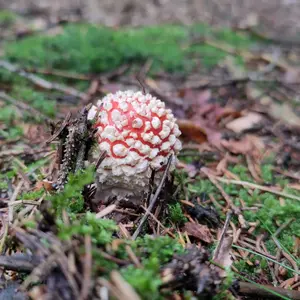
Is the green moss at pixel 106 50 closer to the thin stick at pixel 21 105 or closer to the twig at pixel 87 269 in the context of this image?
the thin stick at pixel 21 105

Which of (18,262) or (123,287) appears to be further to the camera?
(18,262)

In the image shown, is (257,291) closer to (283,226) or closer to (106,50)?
(283,226)

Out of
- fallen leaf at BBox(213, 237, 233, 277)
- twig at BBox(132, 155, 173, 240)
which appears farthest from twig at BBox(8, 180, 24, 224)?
fallen leaf at BBox(213, 237, 233, 277)

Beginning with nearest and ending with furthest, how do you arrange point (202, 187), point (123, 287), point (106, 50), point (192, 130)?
1. point (123, 287)
2. point (202, 187)
3. point (192, 130)
4. point (106, 50)

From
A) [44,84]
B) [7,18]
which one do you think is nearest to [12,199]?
[44,84]

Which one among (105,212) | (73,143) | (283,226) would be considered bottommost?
(283,226)

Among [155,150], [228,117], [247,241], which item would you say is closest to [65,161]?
[155,150]

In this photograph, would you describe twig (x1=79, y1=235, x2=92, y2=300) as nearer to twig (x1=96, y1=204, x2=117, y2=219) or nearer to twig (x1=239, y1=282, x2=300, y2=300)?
twig (x1=96, y1=204, x2=117, y2=219)
